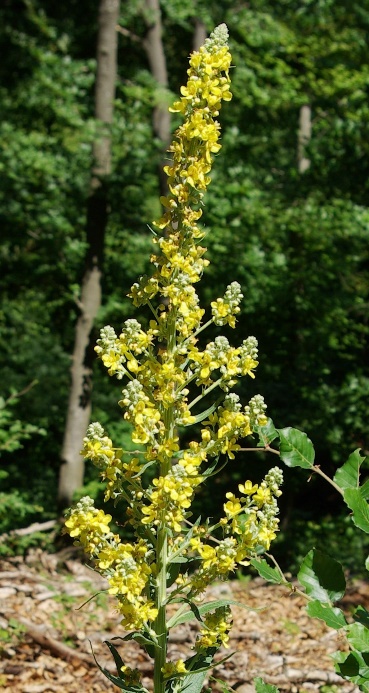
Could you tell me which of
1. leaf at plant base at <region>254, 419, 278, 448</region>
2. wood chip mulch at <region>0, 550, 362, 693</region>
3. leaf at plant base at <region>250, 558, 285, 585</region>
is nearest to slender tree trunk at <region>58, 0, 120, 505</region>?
wood chip mulch at <region>0, 550, 362, 693</region>

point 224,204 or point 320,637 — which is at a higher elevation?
point 224,204

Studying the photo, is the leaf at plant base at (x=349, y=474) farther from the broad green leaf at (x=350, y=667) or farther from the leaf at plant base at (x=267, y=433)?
the broad green leaf at (x=350, y=667)

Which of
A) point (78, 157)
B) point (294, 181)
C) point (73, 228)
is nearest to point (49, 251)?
point (73, 228)

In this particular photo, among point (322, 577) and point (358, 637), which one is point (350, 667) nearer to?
point (358, 637)

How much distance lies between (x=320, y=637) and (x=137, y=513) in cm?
251

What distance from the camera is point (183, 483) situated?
178 centimetres

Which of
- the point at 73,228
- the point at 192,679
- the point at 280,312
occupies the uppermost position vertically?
the point at 73,228

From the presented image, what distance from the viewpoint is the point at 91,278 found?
6109 mm

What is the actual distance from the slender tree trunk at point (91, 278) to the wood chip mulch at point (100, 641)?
1.11 m

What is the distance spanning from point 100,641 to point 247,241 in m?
4.03

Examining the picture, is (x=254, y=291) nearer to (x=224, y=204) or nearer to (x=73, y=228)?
(x=224, y=204)

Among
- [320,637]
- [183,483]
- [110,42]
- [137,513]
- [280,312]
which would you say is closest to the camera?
[183,483]

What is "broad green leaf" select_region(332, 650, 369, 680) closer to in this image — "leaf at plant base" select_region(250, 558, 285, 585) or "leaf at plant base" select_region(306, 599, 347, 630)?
"leaf at plant base" select_region(306, 599, 347, 630)

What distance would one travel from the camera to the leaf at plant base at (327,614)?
1.71m
